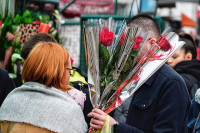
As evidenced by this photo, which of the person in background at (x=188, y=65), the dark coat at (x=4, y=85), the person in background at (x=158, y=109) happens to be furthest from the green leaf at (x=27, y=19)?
the person in background at (x=158, y=109)

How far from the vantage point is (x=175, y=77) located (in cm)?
253

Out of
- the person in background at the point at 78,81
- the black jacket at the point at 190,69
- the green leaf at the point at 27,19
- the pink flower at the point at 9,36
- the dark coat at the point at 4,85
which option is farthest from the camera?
the green leaf at the point at 27,19

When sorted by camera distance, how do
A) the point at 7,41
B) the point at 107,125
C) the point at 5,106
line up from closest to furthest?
the point at 107,125 < the point at 5,106 < the point at 7,41

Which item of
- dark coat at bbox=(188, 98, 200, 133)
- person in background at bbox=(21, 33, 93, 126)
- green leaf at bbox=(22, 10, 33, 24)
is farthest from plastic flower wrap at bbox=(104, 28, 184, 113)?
green leaf at bbox=(22, 10, 33, 24)

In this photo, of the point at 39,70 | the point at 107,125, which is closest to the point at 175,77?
the point at 107,125

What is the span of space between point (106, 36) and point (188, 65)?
255 centimetres

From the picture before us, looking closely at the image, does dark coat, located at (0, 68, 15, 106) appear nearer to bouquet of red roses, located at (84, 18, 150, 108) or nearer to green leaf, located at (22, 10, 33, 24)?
bouquet of red roses, located at (84, 18, 150, 108)

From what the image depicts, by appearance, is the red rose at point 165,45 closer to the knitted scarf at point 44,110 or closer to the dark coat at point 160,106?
the dark coat at point 160,106

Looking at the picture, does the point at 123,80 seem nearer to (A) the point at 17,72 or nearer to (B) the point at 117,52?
(B) the point at 117,52

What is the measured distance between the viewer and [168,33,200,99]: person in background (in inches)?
172

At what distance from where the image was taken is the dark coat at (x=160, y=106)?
2.42 m

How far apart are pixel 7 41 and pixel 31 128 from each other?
2216 mm

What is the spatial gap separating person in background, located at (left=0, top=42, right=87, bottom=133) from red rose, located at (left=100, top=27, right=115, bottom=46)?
0.32 metres

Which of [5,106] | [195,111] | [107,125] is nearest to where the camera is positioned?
[107,125]
